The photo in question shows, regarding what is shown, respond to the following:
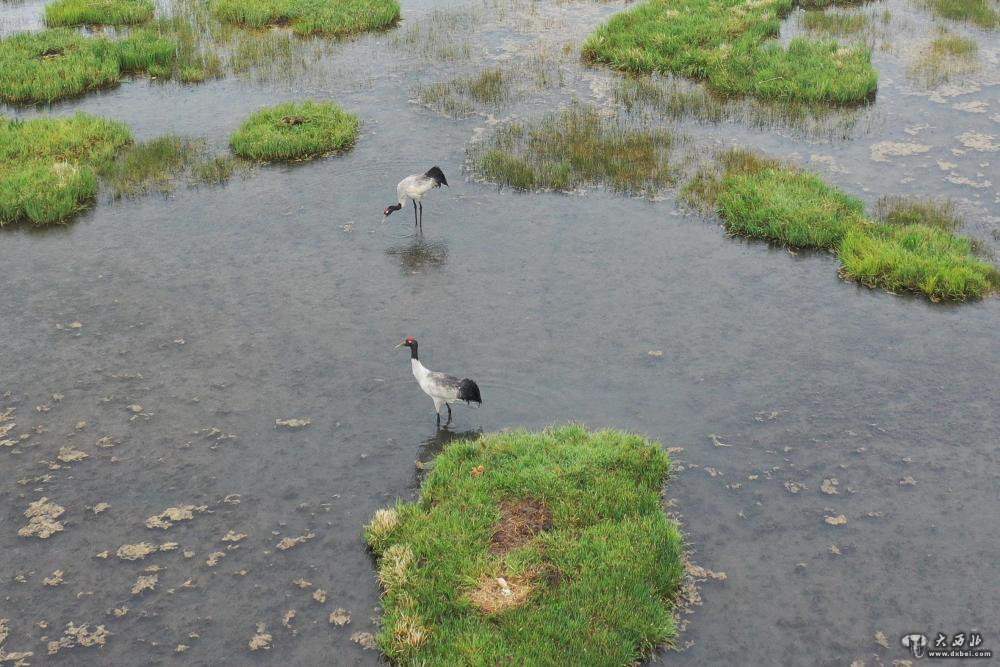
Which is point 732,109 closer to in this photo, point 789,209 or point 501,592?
point 789,209

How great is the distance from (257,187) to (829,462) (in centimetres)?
1397

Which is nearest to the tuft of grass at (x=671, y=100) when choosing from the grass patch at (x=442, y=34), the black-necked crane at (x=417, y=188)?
the grass patch at (x=442, y=34)

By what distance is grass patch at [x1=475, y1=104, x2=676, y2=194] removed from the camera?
68.7 ft

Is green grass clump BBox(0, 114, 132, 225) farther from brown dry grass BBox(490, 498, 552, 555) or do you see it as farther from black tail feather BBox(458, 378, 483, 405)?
brown dry grass BBox(490, 498, 552, 555)

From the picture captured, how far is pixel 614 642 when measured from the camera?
984 centimetres

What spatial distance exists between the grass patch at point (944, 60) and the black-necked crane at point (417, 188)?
15076mm

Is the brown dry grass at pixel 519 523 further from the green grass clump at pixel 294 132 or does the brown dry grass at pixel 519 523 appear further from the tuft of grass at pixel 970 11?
the tuft of grass at pixel 970 11

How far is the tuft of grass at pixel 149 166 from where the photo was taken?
68.6ft

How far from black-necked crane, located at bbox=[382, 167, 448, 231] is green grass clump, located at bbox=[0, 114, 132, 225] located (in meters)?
7.04

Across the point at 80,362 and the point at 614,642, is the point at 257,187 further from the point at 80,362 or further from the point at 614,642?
the point at 614,642

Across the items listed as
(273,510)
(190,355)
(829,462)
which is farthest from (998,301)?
(190,355)

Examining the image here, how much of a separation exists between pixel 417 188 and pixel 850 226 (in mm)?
8759

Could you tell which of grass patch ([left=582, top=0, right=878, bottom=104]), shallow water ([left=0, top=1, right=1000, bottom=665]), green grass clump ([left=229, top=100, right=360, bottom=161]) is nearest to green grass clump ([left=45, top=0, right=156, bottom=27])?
green grass clump ([left=229, top=100, right=360, bottom=161])

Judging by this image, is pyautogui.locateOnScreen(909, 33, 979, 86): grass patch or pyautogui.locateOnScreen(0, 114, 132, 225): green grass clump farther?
pyautogui.locateOnScreen(909, 33, 979, 86): grass patch
